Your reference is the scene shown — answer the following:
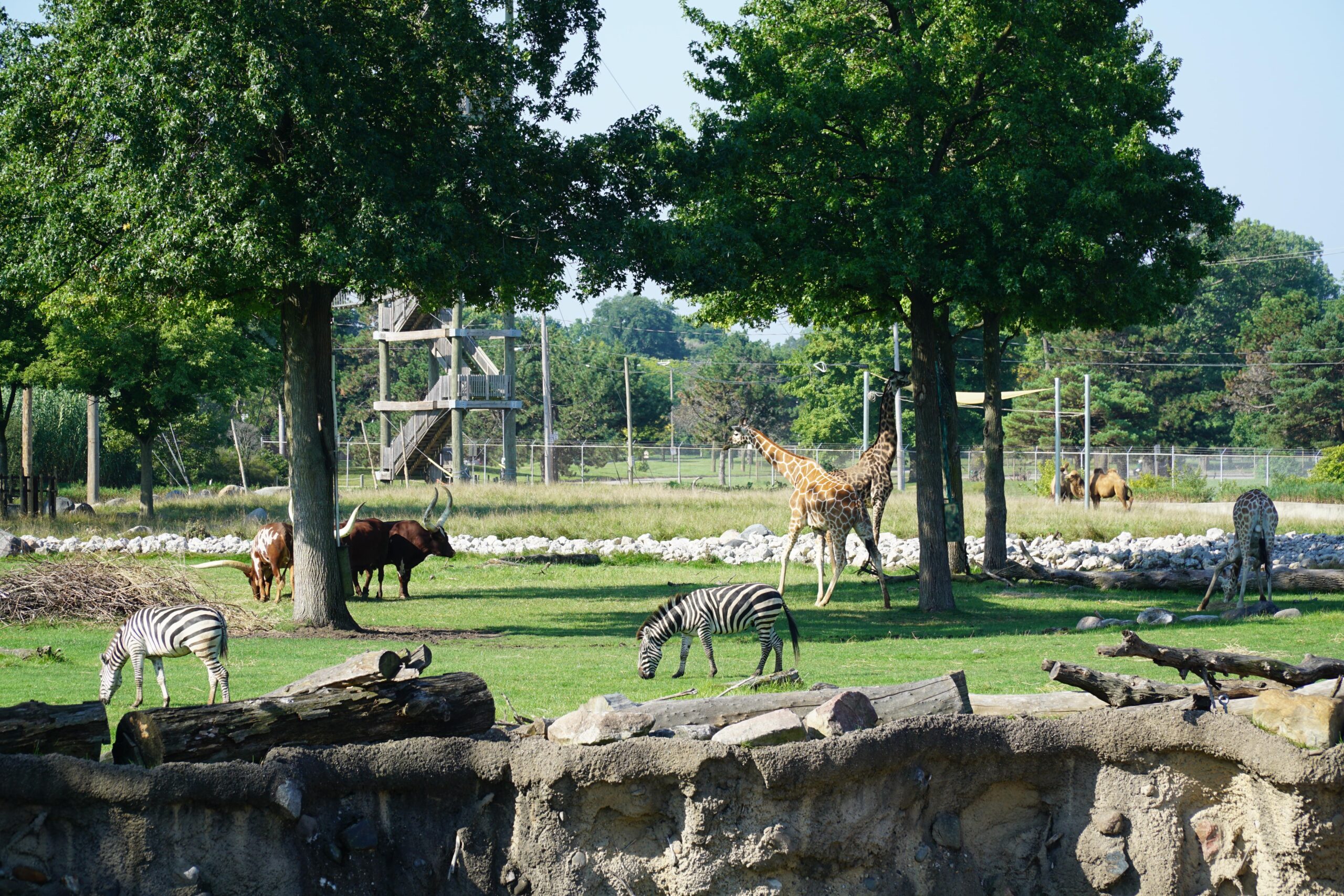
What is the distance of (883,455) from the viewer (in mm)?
22406

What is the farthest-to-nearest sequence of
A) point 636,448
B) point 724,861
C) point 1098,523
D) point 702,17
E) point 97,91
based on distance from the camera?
point 636,448
point 1098,523
point 702,17
point 97,91
point 724,861

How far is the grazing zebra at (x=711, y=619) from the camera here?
1201 cm

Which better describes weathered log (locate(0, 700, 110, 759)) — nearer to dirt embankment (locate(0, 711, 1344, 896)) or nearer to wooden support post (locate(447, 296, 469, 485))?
dirt embankment (locate(0, 711, 1344, 896))

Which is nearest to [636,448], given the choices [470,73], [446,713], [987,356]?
[987,356]

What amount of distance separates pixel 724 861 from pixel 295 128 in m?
12.0

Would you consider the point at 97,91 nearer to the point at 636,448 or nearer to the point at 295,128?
the point at 295,128

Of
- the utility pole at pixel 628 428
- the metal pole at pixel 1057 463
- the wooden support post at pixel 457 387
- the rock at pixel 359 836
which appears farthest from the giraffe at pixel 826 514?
the utility pole at pixel 628 428

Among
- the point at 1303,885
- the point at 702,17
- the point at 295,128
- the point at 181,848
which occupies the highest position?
the point at 702,17

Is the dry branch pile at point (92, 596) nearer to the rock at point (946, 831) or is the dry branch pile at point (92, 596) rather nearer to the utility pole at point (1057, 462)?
the rock at point (946, 831)

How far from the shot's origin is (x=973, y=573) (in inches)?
971

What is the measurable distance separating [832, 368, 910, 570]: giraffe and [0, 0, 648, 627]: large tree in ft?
20.4

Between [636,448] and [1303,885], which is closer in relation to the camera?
[1303,885]

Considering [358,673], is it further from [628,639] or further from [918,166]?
[918,166]

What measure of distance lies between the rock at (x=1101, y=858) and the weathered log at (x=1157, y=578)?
15017 millimetres
